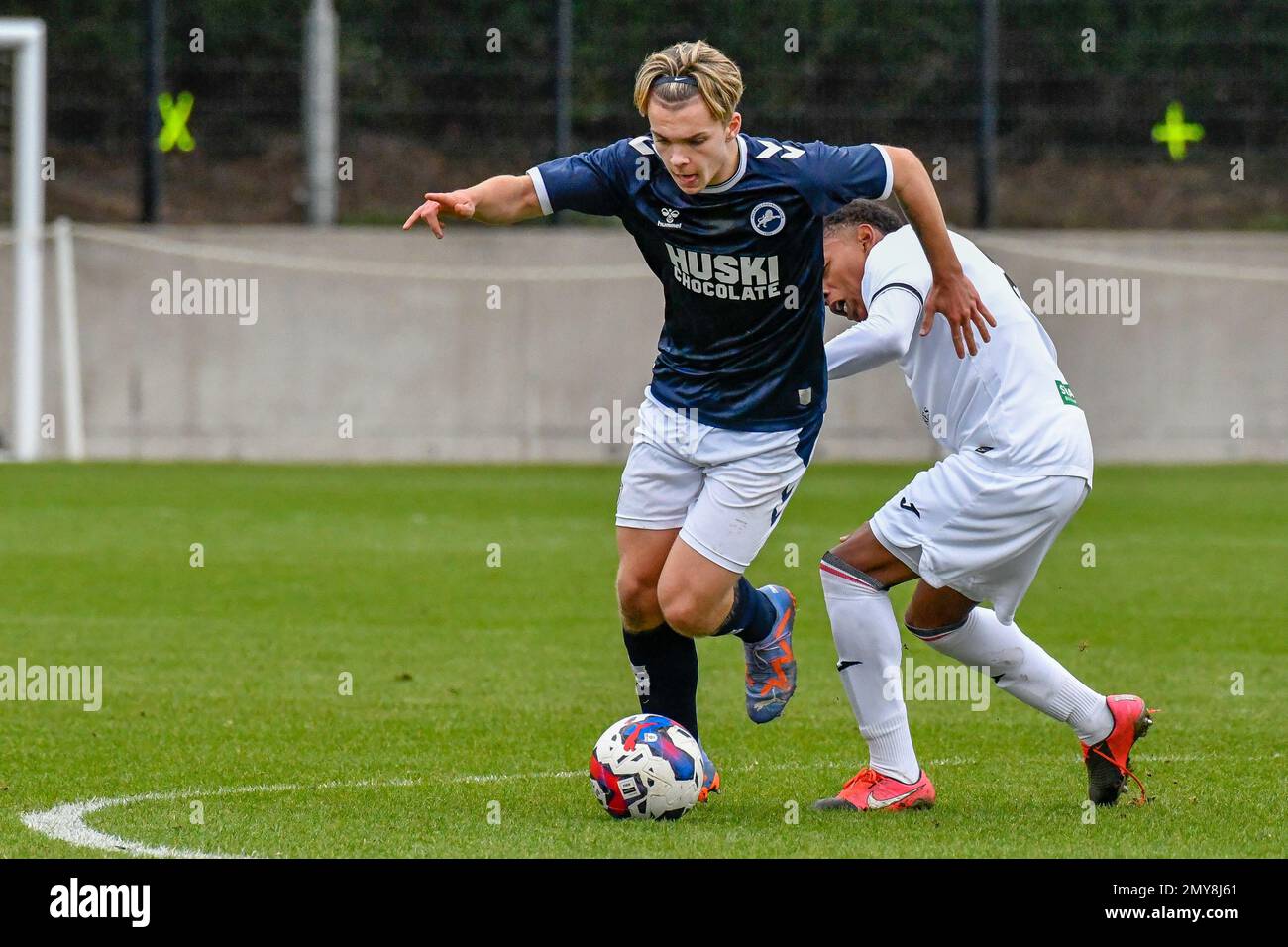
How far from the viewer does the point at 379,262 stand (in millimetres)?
21625

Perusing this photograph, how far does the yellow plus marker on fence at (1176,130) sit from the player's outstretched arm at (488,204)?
1723 cm

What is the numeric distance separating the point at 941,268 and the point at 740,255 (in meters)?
0.58

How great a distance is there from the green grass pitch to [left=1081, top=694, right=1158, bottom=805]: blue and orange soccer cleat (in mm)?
77

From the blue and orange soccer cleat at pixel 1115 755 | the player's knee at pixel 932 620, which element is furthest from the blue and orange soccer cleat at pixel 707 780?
the blue and orange soccer cleat at pixel 1115 755

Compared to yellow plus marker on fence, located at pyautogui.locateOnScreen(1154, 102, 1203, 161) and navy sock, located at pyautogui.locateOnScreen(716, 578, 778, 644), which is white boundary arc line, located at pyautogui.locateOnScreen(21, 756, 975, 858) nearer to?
navy sock, located at pyautogui.locateOnScreen(716, 578, 778, 644)

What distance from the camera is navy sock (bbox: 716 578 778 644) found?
6328 millimetres

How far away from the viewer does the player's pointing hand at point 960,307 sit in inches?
223

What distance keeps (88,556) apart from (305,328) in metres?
8.80

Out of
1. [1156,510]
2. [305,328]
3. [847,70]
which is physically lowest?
[1156,510]

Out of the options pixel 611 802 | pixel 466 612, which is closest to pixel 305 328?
pixel 466 612

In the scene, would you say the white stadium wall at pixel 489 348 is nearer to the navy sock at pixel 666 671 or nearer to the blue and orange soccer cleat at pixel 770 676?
the blue and orange soccer cleat at pixel 770 676

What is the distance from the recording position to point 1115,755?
6.05 m

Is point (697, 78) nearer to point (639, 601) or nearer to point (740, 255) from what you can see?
point (740, 255)

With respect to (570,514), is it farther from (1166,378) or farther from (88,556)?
(1166,378)
